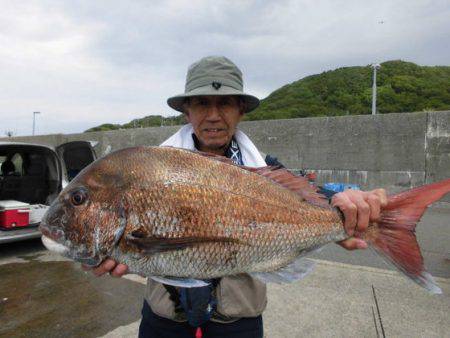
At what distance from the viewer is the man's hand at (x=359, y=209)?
1.75 meters

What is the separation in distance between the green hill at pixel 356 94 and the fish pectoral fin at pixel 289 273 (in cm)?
2562

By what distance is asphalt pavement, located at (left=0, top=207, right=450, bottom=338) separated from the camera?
11.7 feet

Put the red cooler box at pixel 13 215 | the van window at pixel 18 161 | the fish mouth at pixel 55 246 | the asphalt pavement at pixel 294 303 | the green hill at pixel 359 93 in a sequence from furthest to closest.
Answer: the green hill at pixel 359 93 → the van window at pixel 18 161 → the red cooler box at pixel 13 215 → the asphalt pavement at pixel 294 303 → the fish mouth at pixel 55 246

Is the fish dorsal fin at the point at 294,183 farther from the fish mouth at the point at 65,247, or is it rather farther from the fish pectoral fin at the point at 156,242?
the fish mouth at the point at 65,247

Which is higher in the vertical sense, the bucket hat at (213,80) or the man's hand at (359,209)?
the bucket hat at (213,80)

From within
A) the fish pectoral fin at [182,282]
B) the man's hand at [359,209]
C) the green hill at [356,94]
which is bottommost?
the fish pectoral fin at [182,282]

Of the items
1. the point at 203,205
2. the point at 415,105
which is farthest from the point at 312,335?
the point at 415,105

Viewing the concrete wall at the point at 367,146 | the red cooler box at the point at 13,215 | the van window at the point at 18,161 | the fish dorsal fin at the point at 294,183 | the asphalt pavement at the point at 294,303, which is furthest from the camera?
the concrete wall at the point at 367,146

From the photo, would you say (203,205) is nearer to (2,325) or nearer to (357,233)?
(357,233)

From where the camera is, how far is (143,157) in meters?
1.76

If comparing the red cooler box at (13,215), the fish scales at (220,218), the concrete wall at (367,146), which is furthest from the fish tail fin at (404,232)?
the concrete wall at (367,146)

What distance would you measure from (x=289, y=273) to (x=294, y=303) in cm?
256

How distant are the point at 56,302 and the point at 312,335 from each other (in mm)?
2868

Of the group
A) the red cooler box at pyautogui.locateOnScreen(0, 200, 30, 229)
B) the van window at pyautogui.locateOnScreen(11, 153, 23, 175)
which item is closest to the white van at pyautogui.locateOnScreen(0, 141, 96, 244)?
the van window at pyautogui.locateOnScreen(11, 153, 23, 175)
